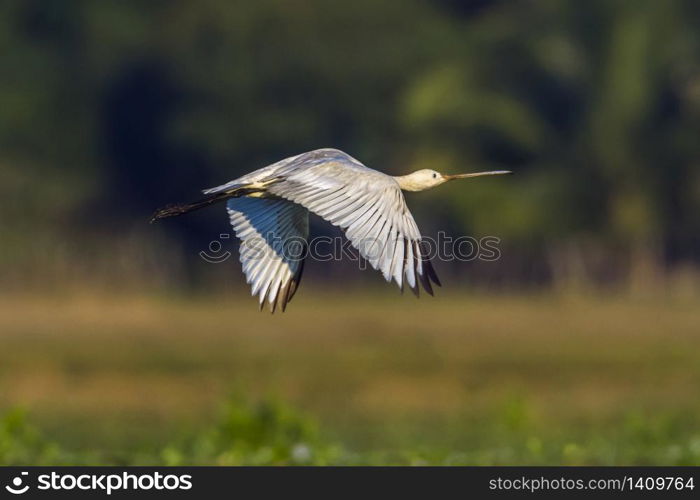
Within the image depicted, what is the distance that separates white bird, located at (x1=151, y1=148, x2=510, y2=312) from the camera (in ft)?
29.8

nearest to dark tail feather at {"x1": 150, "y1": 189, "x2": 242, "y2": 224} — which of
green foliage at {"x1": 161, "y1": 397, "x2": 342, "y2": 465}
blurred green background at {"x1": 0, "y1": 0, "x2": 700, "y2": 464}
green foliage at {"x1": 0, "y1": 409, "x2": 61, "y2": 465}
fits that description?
green foliage at {"x1": 0, "y1": 409, "x2": 61, "y2": 465}

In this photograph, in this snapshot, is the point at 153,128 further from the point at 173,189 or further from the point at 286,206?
the point at 286,206

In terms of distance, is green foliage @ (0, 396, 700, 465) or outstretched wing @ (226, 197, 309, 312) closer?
outstretched wing @ (226, 197, 309, 312)

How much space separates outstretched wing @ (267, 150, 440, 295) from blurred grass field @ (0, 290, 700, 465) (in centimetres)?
282

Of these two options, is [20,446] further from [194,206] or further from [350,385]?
[350,385]

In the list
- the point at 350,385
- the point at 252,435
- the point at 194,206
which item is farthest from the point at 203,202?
the point at 350,385

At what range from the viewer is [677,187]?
40406 millimetres

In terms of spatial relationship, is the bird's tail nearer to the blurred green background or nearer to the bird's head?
the bird's head

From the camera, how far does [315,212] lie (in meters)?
9.30

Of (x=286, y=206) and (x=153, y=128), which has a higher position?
(x=153, y=128)

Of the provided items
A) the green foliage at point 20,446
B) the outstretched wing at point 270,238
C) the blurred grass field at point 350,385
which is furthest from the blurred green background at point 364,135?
the outstretched wing at point 270,238

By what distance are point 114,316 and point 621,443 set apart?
16370mm

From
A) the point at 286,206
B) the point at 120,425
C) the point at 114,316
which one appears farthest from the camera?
the point at 114,316
